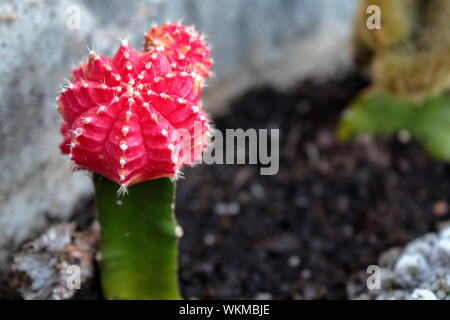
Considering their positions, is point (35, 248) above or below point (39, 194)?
below

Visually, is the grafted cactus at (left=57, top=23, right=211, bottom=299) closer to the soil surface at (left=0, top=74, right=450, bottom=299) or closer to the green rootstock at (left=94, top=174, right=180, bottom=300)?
the green rootstock at (left=94, top=174, right=180, bottom=300)

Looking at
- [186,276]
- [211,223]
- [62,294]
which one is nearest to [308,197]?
[211,223]

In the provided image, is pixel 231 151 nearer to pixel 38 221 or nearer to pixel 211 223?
pixel 211 223

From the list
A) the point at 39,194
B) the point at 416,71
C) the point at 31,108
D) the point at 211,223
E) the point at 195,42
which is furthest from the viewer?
the point at 416,71
